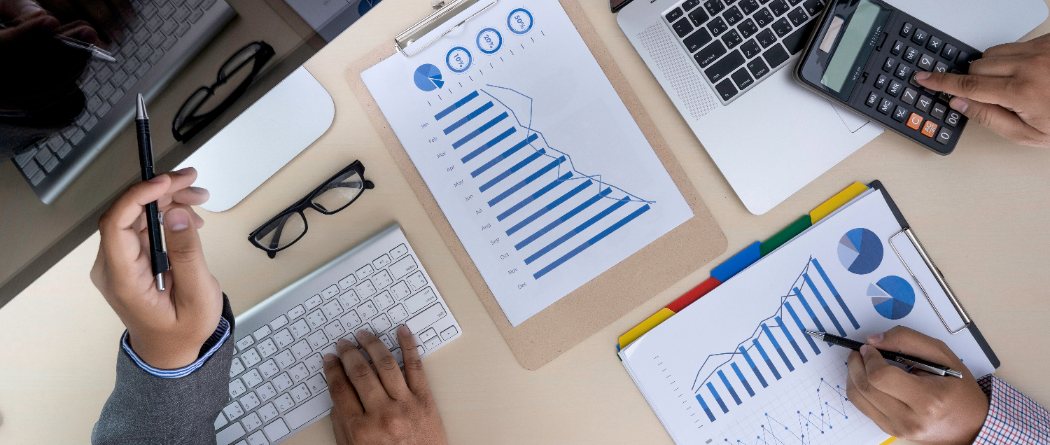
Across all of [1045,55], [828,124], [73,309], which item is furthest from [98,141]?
[1045,55]

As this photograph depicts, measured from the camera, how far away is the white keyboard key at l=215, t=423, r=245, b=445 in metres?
0.77

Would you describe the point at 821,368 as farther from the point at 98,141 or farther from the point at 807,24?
the point at 98,141

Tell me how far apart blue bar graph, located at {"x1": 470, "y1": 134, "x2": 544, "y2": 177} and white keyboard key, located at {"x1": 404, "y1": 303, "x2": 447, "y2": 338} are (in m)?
0.16

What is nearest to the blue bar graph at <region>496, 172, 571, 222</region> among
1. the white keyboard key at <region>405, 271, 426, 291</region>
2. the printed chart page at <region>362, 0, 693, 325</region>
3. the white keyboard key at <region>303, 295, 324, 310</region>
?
the printed chart page at <region>362, 0, 693, 325</region>

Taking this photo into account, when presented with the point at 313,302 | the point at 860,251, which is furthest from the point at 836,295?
the point at 313,302

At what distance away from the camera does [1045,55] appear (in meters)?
0.75

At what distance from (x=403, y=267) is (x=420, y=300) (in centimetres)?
4

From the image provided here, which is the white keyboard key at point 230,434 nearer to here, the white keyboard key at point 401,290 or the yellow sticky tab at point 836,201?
the white keyboard key at point 401,290

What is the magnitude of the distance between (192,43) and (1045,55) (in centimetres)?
85

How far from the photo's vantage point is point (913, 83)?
777 mm

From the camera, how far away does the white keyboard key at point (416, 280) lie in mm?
771

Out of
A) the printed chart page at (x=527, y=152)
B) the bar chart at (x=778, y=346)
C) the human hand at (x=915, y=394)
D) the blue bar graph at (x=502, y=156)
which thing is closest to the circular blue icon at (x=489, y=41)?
the printed chart page at (x=527, y=152)

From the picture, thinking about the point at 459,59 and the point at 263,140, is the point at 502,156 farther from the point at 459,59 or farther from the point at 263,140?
the point at 263,140

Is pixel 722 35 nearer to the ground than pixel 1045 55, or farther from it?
farther from it
